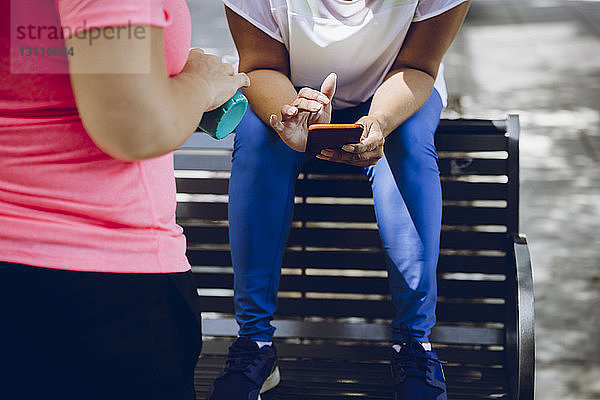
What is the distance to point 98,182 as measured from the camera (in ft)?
3.12

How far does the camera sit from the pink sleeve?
0.79 metres

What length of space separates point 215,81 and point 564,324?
225 cm

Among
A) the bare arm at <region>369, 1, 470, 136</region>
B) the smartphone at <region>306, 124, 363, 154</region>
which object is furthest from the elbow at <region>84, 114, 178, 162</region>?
the bare arm at <region>369, 1, 470, 136</region>

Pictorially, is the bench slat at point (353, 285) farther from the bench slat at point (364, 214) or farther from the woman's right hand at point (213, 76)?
the woman's right hand at point (213, 76)

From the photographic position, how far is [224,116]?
1.16 m

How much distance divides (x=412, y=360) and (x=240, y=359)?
44cm

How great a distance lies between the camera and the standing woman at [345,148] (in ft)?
5.64

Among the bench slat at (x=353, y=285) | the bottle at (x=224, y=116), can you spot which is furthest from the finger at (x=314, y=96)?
the bench slat at (x=353, y=285)

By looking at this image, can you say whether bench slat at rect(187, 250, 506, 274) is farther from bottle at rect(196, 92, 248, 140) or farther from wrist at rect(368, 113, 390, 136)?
bottle at rect(196, 92, 248, 140)

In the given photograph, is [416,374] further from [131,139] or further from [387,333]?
[131,139]

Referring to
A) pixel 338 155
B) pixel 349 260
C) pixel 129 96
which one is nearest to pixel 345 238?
pixel 349 260

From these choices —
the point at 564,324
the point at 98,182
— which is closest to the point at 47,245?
the point at 98,182

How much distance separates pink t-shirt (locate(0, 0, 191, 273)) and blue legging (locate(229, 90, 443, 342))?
0.79 m

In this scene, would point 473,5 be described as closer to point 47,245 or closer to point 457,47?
point 457,47
